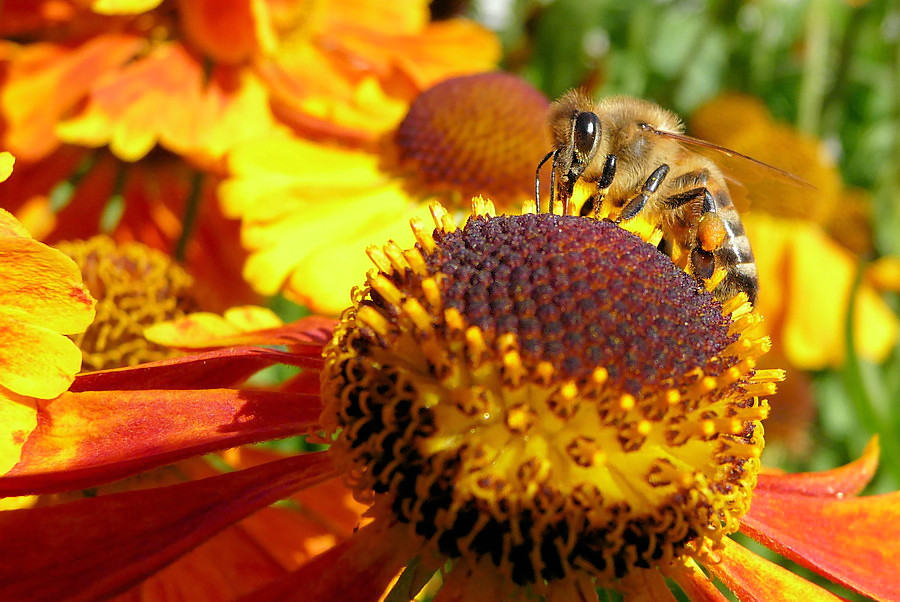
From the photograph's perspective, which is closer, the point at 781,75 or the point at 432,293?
the point at 432,293

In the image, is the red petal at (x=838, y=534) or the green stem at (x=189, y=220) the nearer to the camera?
the red petal at (x=838, y=534)

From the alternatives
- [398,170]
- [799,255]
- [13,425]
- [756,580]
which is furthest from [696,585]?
[799,255]

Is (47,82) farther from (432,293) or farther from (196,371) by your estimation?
(432,293)

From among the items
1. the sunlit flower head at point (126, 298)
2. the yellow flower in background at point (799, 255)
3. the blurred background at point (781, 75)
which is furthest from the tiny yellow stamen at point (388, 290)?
the yellow flower in background at point (799, 255)

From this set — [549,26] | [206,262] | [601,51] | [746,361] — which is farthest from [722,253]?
Result: [601,51]

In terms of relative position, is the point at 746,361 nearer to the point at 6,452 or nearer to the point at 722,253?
the point at 722,253

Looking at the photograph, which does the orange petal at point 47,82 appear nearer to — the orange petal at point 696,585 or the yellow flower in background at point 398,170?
the yellow flower in background at point 398,170
